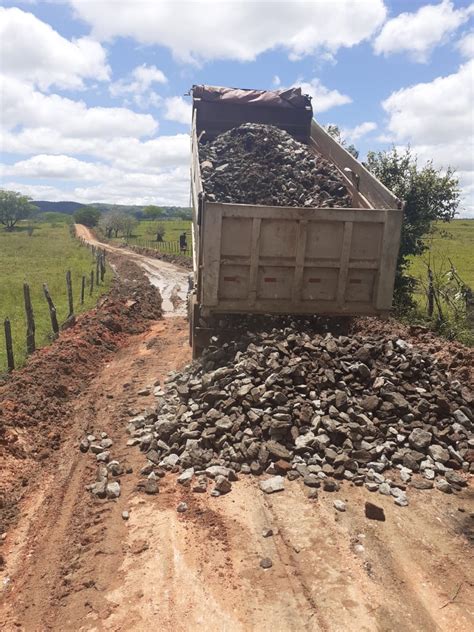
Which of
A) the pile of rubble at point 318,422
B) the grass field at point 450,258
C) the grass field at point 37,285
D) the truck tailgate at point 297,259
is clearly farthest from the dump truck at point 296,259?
the grass field at point 450,258

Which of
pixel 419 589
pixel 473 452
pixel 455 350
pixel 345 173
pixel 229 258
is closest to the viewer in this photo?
pixel 419 589

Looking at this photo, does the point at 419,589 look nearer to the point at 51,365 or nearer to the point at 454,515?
the point at 454,515

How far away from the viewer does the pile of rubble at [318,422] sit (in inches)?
194

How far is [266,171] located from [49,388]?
18.1 ft

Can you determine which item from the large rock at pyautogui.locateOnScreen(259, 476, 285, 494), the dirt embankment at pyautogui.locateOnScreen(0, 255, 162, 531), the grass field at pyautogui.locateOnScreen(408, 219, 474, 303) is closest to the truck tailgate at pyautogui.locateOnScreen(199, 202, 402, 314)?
the large rock at pyautogui.locateOnScreen(259, 476, 285, 494)

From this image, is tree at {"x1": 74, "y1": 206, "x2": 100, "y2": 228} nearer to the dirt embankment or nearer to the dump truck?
the dirt embankment

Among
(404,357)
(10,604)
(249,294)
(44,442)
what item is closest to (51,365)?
(44,442)

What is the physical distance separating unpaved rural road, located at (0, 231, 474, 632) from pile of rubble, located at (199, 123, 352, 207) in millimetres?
5098

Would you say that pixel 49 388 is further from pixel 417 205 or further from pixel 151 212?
pixel 151 212

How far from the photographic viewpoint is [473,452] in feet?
17.0

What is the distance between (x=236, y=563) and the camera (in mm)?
3732

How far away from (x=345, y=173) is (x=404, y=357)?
3987mm

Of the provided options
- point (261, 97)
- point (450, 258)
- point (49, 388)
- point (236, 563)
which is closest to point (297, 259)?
point (236, 563)

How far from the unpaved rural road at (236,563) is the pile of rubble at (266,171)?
5.10 m
